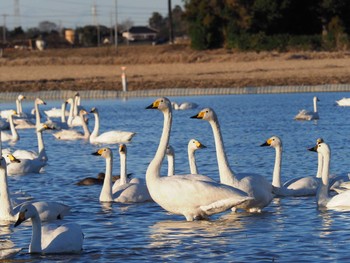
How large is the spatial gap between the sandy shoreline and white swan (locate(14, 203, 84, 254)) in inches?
1213

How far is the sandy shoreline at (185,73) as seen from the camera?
41.5 m

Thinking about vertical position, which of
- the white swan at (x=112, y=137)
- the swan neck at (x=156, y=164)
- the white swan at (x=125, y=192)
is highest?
the swan neck at (x=156, y=164)

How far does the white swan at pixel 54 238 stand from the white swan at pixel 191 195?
4.46 feet

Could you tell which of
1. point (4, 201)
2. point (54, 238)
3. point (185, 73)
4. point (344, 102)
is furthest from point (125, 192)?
point (185, 73)

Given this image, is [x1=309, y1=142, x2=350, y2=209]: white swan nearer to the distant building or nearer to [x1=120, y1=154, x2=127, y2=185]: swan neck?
[x1=120, y1=154, x2=127, y2=185]: swan neck

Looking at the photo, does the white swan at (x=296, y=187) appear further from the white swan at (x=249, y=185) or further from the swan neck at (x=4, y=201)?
the swan neck at (x=4, y=201)

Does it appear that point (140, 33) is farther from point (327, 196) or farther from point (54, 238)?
point (54, 238)

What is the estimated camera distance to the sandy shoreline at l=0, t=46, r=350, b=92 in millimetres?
41500

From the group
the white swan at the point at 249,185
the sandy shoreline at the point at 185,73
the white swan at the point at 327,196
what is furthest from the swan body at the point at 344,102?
the white swan at the point at 249,185

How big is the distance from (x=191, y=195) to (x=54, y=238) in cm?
172

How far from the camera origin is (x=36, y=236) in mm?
9266

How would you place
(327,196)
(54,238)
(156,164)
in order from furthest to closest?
(327,196), (156,164), (54,238)

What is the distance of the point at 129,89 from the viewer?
40906 millimetres

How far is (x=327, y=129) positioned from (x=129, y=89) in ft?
60.4
